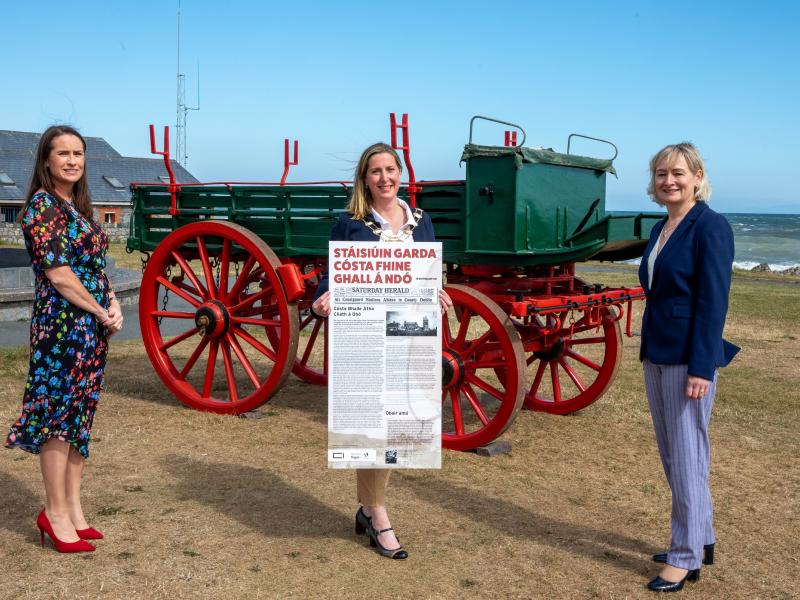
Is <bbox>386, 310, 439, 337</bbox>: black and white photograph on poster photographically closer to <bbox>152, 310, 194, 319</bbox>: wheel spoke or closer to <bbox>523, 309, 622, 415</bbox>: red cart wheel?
<bbox>523, 309, 622, 415</bbox>: red cart wheel

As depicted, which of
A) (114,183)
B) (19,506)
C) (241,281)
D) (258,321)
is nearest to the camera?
(19,506)

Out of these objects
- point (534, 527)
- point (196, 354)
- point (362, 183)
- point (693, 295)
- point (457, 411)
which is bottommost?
point (534, 527)

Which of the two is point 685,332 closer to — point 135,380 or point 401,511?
point 401,511

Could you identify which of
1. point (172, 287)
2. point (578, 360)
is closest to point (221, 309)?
point (172, 287)

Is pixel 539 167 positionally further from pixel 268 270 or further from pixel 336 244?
pixel 336 244

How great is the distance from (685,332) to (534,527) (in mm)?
1393

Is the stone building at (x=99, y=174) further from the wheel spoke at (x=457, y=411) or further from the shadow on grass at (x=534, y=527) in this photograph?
the shadow on grass at (x=534, y=527)

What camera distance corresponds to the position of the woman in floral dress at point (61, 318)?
3.66m

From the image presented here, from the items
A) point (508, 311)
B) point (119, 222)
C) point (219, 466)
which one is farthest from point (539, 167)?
point (119, 222)

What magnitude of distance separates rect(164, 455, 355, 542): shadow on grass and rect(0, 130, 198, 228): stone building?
104ft

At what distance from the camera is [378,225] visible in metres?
3.80

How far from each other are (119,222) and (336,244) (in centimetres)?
3808

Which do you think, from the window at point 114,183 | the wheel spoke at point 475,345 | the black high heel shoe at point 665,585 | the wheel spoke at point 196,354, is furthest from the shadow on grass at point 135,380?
the window at point 114,183

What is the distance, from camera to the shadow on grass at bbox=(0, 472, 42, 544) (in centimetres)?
420
